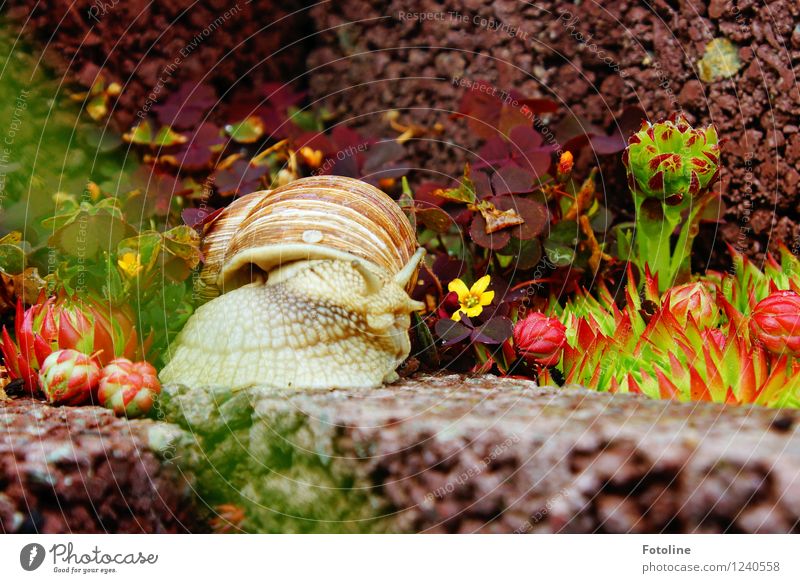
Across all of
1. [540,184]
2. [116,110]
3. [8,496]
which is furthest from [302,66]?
[8,496]

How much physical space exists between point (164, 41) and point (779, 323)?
2.56m

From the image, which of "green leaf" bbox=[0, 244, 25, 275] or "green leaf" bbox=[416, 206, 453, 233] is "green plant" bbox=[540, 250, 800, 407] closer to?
"green leaf" bbox=[416, 206, 453, 233]

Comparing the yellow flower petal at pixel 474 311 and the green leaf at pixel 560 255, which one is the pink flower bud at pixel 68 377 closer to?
the yellow flower petal at pixel 474 311

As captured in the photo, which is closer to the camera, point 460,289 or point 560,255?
point 460,289

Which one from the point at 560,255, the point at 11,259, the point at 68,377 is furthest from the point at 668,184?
the point at 11,259

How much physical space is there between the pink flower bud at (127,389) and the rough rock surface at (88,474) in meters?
0.03

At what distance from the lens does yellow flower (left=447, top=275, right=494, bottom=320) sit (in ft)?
6.59

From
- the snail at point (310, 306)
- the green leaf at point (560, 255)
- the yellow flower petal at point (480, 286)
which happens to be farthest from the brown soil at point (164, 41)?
the green leaf at point (560, 255)

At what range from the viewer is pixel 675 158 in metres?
1.97

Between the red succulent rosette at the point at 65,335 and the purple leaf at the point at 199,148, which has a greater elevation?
the purple leaf at the point at 199,148

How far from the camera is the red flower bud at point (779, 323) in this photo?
159 centimetres

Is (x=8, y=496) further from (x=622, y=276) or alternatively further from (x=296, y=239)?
(x=622, y=276)

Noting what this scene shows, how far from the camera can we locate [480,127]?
98.2 inches

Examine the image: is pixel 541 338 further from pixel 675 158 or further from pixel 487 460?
pixel 675 158
